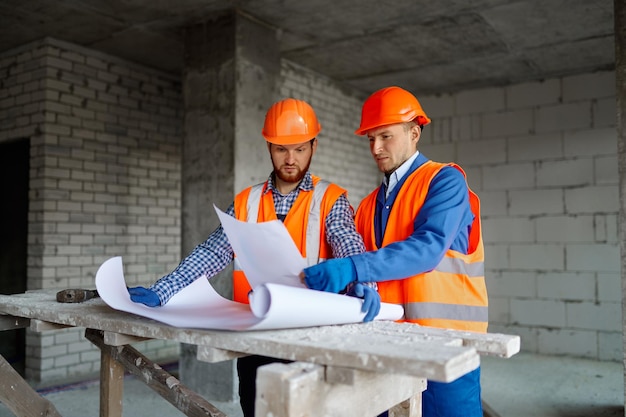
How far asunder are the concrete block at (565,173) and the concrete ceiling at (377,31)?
1.02 m

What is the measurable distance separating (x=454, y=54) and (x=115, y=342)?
5.08m

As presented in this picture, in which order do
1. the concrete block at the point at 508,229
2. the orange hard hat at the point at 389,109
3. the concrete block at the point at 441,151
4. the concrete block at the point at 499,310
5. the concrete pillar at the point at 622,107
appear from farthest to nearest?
the concrete block at the point at 441,151, the concrete block at the point at 499,310, the concrete block at the point at 508,229, the concrete pillar at the point at 622,107, the orange hard hat at the point at 389,109

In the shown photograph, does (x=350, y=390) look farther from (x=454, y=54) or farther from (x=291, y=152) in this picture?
(x=454, y=54)

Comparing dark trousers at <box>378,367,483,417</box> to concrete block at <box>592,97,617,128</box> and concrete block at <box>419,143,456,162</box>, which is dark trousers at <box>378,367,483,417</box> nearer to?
concrete block at <box>592,97,617,128</box>

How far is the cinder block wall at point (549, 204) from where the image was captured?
640cm

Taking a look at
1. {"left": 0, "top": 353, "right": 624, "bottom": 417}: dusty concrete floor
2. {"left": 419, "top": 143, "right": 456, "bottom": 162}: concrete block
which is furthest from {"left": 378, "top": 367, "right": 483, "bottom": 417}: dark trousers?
{"left": 419, "top": 143, "right": 456, "bottom": 162}: concrete block

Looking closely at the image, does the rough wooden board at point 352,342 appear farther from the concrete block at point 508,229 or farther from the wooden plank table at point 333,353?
the concrete block at point 508,229

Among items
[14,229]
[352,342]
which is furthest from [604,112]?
[14,229]

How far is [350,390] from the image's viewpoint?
57.3 inches

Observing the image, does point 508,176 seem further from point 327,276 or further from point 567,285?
point 327,276

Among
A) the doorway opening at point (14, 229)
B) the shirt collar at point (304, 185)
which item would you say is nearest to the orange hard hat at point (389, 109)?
the shirt collar at point (304, 185)

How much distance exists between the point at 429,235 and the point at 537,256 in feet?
17.5

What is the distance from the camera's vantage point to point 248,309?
5.89ft

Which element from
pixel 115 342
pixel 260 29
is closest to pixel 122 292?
pixel 115 342
